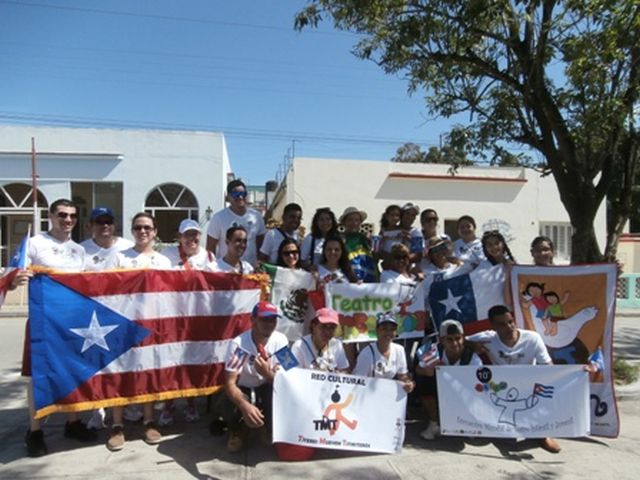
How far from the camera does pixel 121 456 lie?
4227 millimetres

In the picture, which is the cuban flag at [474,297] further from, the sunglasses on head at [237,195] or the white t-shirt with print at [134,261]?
the white t-shirt with print at [134,261]

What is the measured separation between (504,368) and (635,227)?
151 ft

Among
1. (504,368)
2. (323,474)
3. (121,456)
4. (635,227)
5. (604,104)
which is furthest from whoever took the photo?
(635,227)

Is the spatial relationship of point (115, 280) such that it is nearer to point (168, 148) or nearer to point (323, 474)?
point (323, 474)

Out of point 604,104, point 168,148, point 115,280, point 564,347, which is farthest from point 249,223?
point 168,148

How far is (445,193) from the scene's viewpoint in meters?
22.6

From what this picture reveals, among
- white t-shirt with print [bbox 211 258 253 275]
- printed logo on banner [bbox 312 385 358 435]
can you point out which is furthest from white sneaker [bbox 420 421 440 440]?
white t-shirt with print [bbox 211 258 253 275]

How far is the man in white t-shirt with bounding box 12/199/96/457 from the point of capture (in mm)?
4297

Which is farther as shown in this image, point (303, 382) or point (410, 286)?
point (410, 286)

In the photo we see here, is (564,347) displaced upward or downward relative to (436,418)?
upward

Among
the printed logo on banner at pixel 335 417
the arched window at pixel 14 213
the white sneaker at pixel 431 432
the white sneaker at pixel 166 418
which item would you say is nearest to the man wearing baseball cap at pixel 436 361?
the white sneaker at pixel 431 432

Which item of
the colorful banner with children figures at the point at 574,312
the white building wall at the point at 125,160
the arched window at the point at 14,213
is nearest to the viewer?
the colorful banner with children figures at the point at 574,312

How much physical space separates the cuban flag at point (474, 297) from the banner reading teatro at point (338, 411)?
52.6 inches

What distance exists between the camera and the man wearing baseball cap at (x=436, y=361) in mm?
4613
